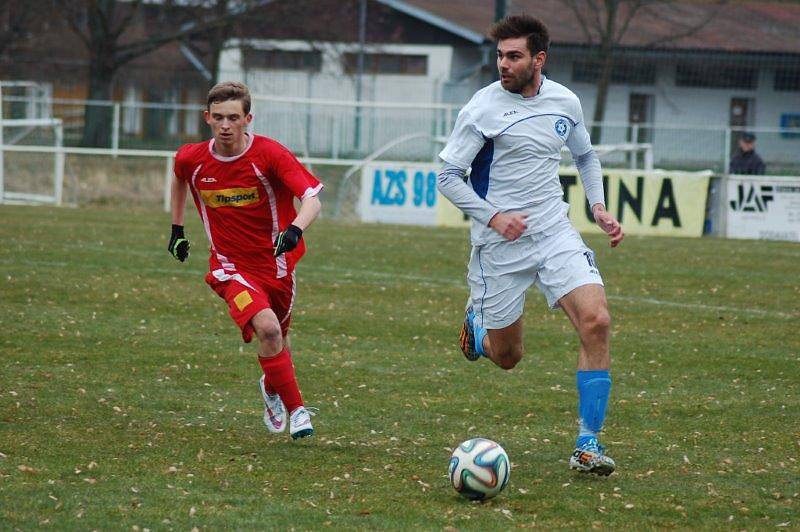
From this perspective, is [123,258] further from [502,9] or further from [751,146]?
[751,146]

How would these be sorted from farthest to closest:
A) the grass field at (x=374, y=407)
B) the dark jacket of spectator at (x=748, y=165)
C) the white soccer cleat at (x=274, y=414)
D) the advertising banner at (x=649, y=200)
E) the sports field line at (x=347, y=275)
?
the dark jacket of spectator at (x=748, y=165)
the advertising banner at (x=649, y=200)
the sports field line at (x=347, y=275)
the white soccer cleat at (x=274, y=414)
the grass field at (x=374, y=407)

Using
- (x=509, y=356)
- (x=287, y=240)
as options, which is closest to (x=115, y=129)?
(x=509, y=356)

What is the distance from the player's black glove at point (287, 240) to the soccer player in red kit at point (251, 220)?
271 mm

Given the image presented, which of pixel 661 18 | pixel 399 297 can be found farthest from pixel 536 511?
pixel 661 18

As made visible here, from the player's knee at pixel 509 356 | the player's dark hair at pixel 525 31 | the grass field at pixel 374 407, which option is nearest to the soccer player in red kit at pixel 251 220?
the grass field at pixel 374 407

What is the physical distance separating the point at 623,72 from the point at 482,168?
32.0m

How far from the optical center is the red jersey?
6.61m

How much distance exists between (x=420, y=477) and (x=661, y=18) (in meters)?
35.6

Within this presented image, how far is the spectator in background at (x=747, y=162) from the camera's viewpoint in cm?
2148

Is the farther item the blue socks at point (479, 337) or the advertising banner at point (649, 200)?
the advertising banner at point (649, 200)

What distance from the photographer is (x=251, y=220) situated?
6.70 m

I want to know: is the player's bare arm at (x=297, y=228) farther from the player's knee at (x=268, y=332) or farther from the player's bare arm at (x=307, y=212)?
the player's knee at (x=268, y=332)

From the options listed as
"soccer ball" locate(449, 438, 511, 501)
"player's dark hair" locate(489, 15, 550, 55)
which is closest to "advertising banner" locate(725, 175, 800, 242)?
"player's dark hair" locate(489, 15, 550, 55)

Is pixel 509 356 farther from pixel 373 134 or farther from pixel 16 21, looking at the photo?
pixel 16 21
